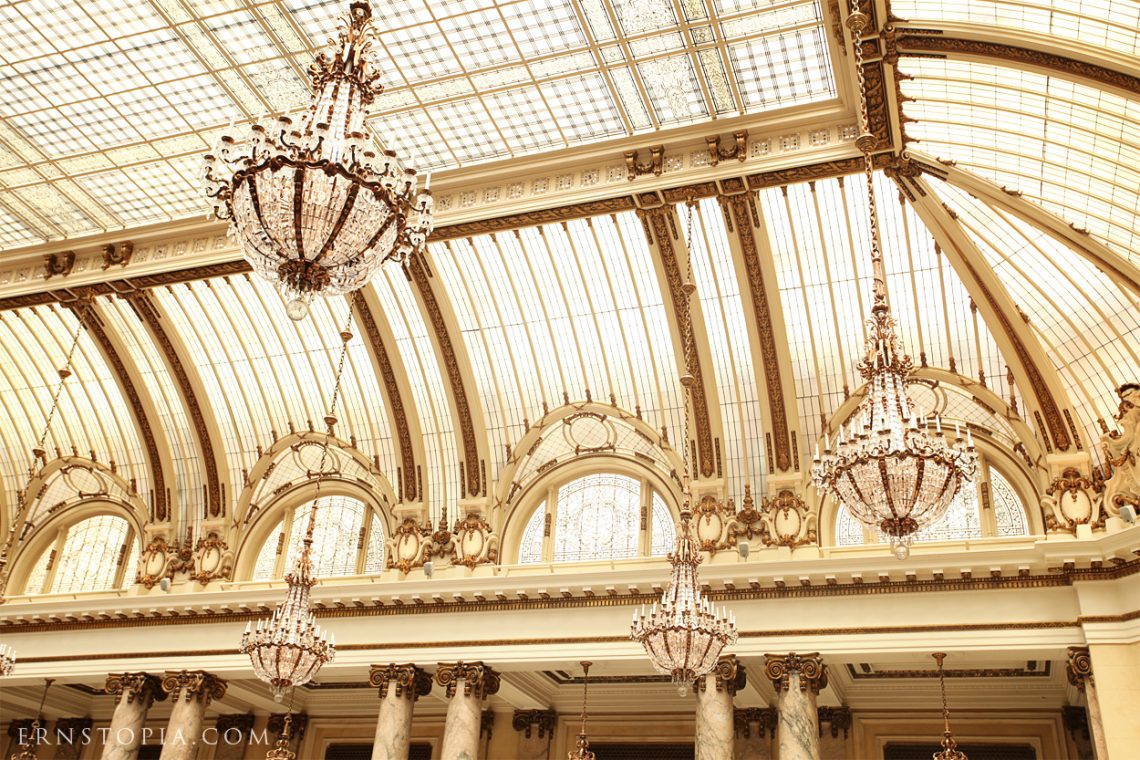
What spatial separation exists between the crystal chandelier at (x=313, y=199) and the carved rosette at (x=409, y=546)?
10.7m

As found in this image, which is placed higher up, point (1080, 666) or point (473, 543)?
point (473, 543)

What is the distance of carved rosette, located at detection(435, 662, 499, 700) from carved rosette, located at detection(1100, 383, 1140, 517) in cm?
987

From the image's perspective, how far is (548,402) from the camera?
1836cm

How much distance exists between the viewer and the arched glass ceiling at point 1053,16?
10.7m

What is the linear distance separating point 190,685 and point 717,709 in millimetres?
9606

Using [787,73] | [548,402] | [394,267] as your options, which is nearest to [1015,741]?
[548,402]

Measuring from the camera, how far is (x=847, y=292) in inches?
633

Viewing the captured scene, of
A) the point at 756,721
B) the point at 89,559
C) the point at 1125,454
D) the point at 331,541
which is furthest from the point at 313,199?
the point at 89,559

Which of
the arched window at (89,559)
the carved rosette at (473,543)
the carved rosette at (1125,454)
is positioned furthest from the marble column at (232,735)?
the carved rosette at (1125,454)

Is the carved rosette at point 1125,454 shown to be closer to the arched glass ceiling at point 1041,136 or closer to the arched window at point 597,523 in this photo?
the arched glass ceiling at point 1041,136

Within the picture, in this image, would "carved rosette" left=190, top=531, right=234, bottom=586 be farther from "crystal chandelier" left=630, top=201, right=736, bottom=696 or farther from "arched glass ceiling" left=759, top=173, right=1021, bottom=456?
"arched glass ceiling" left=759, top=173, right=1021, bottom=456

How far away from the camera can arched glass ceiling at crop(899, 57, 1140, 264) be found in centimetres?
1234

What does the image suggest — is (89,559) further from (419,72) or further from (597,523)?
(419,72)

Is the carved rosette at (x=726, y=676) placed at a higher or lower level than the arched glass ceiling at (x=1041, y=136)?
lower
